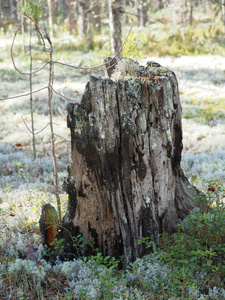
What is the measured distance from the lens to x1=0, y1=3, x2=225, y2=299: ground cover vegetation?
258 cm

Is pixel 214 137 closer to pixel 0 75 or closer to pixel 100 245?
pixel 100 245

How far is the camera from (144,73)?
3260 millimetres

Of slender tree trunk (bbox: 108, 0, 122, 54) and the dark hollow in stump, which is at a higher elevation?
slender tree trunk (bbox: 108, 0, 122, 54)

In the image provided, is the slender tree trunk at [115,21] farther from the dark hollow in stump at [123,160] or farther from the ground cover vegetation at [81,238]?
the dark hollow in stump at [123,160]

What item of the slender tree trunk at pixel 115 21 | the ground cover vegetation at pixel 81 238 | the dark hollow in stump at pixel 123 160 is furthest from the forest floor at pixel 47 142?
the slender tree trunk at pixel 115 21

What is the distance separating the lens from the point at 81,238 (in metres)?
3.10

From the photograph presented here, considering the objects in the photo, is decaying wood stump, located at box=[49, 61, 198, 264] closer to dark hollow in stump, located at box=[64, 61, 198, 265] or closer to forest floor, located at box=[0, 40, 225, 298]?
dark hollow in stump, located at box=[64, 61, 198, 265]

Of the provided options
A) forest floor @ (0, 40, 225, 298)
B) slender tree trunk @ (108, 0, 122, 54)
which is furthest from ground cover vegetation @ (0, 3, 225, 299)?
slender tree trunk @ (108, 0, 122, 54)

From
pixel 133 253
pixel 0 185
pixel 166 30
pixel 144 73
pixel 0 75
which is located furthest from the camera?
pixel 166 30

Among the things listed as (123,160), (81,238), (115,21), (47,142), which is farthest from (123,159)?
(115,21)

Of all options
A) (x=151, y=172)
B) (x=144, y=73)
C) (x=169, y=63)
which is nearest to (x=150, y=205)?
(x=151, y=172)

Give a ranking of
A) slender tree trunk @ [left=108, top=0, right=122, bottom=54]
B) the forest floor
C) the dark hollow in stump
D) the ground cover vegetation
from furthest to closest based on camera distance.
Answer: slender tree trunk @ [left=108, top=0, right=122, bottom=54] < the forest floor < the dark hollow in stump < the ground cover vegetation

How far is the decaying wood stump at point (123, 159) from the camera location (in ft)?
9.46

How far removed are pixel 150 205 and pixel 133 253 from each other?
533 mm
